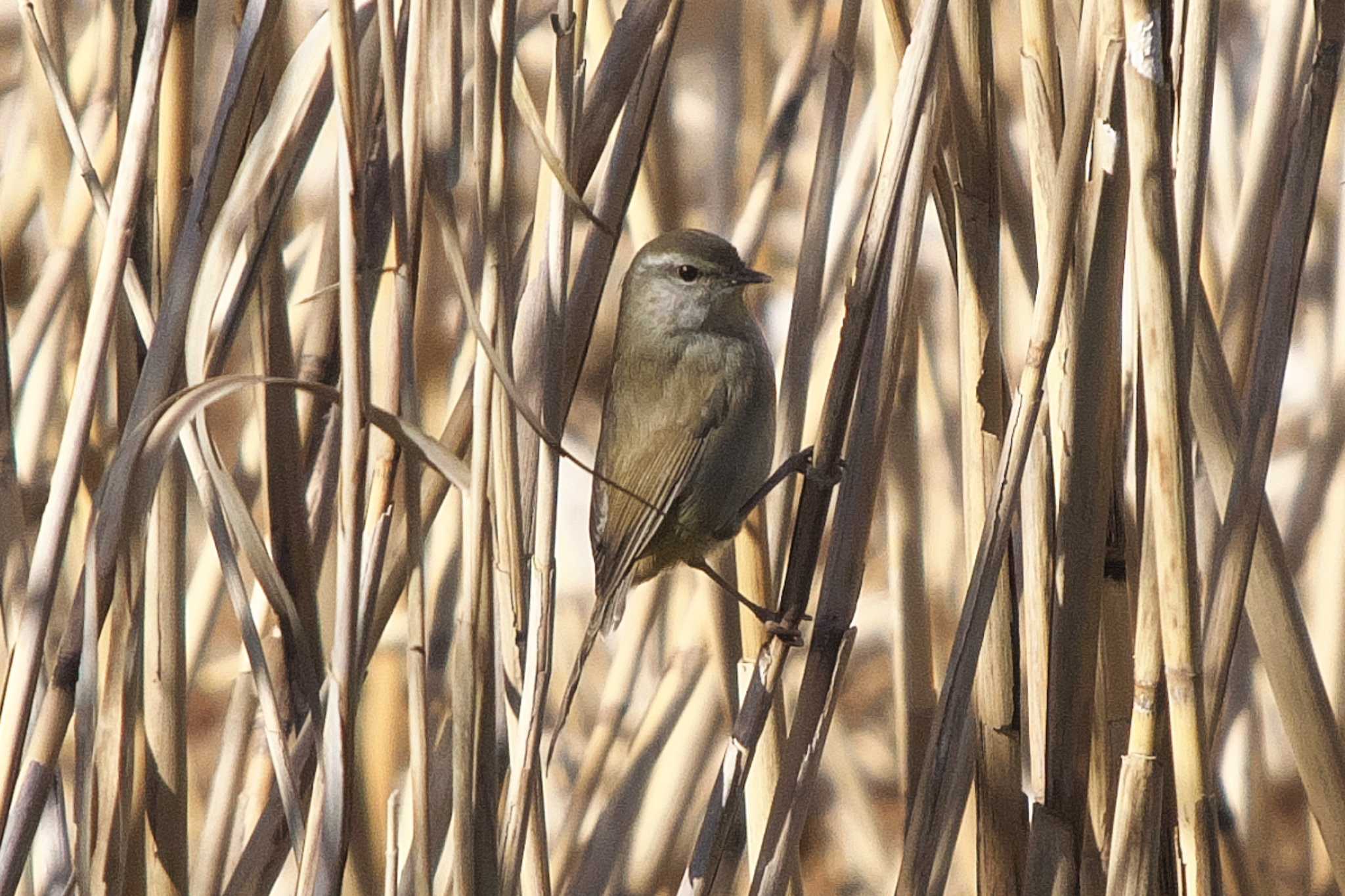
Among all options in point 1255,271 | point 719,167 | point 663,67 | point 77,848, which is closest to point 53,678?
point 77,848

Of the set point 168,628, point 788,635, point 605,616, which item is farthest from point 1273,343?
point 168,628

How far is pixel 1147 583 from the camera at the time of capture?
51.5 inches

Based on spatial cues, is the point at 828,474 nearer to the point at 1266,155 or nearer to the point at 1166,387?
the point at 1166,387

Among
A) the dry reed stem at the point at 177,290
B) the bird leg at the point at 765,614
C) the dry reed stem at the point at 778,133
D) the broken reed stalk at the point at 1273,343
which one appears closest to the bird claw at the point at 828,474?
the bird leg at the point at 765,614

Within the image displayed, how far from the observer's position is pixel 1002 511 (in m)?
1.36

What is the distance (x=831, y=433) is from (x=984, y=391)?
0.65 feet

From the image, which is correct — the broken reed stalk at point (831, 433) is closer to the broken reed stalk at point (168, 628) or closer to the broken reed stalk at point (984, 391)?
the broken reed stalk at point (984, 391)

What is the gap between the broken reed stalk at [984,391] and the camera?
4.86 ft

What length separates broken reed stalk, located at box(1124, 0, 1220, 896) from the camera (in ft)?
3.83

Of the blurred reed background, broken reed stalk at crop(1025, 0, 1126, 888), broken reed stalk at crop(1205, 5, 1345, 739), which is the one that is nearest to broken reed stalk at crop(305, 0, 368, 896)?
the blurred reed background

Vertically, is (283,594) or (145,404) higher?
(145,404)

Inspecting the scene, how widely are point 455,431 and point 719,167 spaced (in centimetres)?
209

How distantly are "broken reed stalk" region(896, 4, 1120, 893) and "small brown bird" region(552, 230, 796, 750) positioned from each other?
1.84 ft

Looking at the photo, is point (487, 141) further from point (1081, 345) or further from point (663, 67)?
point (1081, 345)
